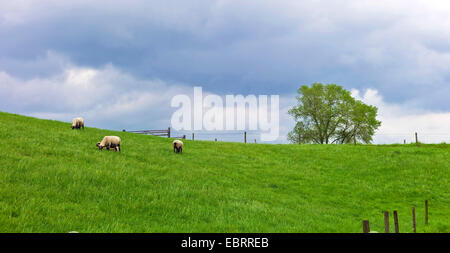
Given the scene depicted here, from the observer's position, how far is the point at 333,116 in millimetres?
58469

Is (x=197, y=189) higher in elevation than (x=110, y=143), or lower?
lower

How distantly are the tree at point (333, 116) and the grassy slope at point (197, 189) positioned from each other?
25680mm

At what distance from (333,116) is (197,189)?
47.1m

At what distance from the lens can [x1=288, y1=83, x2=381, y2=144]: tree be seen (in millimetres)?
58125

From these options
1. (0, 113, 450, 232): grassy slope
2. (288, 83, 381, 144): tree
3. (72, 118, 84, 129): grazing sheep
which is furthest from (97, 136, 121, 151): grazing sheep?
(288, 83, 381, 144): tree

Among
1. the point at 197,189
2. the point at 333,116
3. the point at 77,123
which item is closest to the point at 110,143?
the point at 197,189

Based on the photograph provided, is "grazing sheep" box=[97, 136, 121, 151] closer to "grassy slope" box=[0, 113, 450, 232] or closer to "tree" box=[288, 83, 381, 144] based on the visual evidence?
"grassy slope" box=[0, 113, 450, 232]

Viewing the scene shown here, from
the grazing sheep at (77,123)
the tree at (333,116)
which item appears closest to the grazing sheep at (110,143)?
the grazing sheep at (77,123)

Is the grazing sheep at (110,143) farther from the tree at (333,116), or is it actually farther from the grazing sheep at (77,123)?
the tree at (333,116)

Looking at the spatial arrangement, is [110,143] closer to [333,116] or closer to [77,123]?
[77,123]

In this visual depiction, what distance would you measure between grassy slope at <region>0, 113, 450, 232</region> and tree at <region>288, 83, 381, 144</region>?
2568 centimetres

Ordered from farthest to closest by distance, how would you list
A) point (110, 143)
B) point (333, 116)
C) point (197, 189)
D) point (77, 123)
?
point (333, 116) → point (77, 123) → point (110, 143) → point (197, 189)
